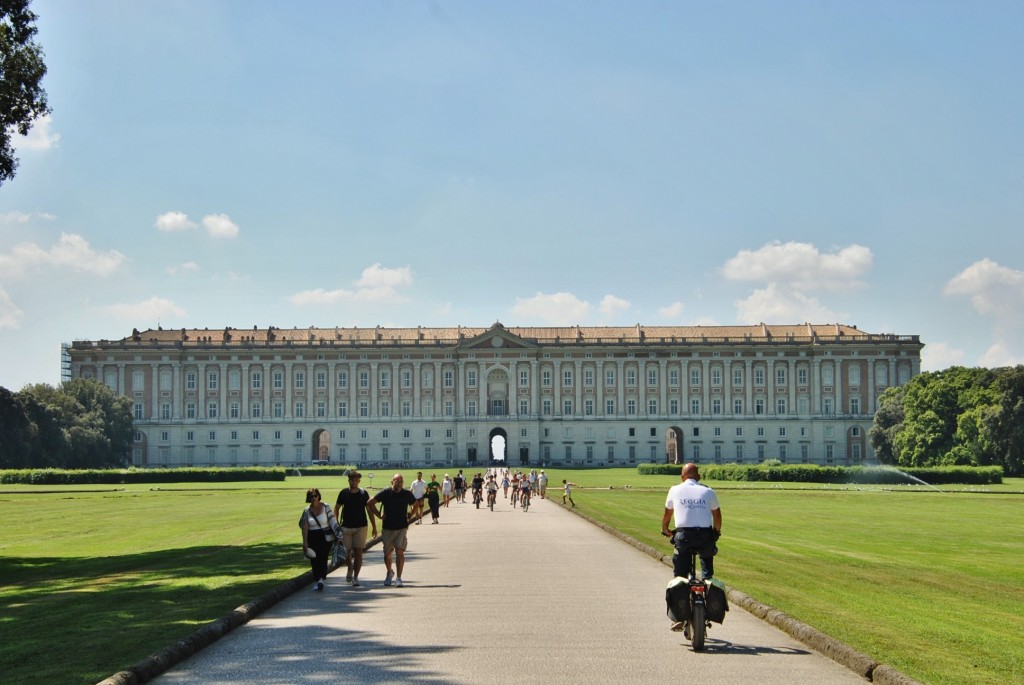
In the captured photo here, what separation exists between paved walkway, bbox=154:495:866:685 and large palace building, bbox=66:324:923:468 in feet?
367

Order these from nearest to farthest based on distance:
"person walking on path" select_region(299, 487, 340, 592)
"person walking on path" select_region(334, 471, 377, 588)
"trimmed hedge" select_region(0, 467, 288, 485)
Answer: "person walking on path" select_region(299, 487, 340, 592) < "person walking on path" select_region(334, 471, 377, 588) < "trimmed hedge" select_region(0, 467, 288, 485)

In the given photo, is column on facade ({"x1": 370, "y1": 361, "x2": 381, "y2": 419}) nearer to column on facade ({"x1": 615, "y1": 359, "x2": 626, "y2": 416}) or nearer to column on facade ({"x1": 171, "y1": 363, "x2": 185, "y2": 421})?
column on facade ({"x1": 171, "y1": 363, "x2": 185, "y2": 421})

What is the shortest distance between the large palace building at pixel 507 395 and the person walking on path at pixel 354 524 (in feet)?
367

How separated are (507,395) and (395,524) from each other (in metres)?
115

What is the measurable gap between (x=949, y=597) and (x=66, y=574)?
1603 centimetres

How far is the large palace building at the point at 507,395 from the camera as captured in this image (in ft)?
429

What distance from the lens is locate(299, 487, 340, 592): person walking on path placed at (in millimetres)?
17109

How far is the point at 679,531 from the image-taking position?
12617mm

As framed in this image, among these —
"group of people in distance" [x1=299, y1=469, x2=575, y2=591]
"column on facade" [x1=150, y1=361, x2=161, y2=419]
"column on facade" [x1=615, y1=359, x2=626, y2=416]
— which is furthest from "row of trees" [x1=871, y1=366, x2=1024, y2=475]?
"column on facade" [x1=150, y1=361, x2=161, y2=419]

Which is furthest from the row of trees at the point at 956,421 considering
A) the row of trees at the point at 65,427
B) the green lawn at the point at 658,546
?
the row of trees at the point at 65,427

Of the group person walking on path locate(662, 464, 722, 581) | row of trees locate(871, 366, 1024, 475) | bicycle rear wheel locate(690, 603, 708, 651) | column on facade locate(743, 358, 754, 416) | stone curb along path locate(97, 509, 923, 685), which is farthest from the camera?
column on facade locate(743, 358, 754, 416)

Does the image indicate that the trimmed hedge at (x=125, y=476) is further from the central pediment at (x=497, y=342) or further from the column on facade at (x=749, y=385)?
the column on facade at (x=749, y=385)

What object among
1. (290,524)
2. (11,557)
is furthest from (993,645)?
(290,524)

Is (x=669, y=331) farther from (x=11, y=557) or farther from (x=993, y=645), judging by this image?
(x=993, y=645)
